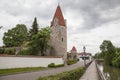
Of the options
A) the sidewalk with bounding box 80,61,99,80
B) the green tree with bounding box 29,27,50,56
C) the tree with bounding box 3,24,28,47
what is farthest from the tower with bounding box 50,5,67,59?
the sidewalk with bounding box 80,61,99,80

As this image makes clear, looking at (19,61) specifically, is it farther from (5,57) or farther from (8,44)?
(8,44)

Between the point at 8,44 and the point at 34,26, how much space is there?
11.1m

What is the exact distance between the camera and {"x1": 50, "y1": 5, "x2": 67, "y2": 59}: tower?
184 ft

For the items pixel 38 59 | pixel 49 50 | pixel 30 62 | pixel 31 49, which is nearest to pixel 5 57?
pixel 30 62

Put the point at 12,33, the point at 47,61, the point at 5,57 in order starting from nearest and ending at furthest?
the point at 5,57 → the point at 47,61 → the point at 12,33

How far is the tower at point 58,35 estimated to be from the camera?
56.0 meters

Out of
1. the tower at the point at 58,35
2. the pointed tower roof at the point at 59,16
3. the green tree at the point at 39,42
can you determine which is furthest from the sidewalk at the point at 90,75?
the pointed tower roof at the point at 59,16

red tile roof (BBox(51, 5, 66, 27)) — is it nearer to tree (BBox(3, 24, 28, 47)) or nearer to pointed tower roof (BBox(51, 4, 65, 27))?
pointed tower roof (BBox(51, 4, 65, 27))

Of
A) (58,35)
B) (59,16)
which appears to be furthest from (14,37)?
(59,16)

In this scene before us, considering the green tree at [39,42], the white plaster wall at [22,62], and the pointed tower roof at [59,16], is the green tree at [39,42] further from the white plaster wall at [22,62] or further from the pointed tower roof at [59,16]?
the white plaster wall at [22,62]

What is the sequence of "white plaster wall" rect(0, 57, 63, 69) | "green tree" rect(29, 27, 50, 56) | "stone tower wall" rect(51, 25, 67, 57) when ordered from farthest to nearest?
"stone tower wall" rect(51, 25, 67, 57) → "green tree" rect(29, 27, 50, 56) → "white plaster wall" rect(0, 57, 63, 69)

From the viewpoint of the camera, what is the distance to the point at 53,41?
2266 inches

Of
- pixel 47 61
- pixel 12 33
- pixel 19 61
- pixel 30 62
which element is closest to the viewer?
pixel 19 61

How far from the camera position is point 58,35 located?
57.0 meters
